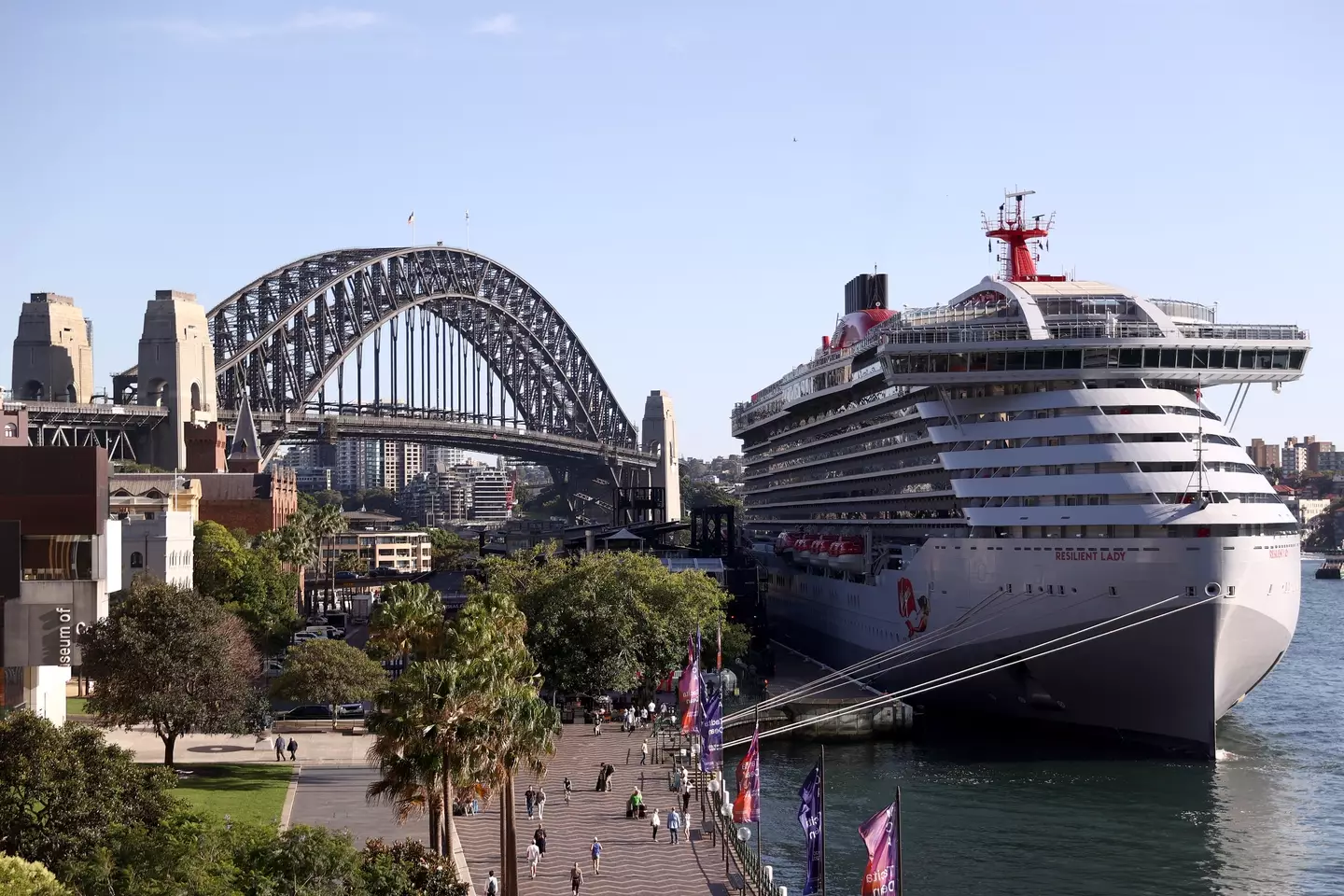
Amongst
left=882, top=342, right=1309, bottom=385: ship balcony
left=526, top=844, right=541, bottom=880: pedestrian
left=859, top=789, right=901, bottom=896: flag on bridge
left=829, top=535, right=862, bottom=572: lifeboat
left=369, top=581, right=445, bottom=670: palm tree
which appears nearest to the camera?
left=859, top=789, right=901, bottom=896: flag on bridge

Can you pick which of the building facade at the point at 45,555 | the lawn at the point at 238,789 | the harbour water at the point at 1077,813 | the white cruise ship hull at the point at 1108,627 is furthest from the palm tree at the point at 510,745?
the white cruise ship hull at the point at 1108,627

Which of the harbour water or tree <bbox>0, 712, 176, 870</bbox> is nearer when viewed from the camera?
tree <bbox>0, 712, 176, 870</bbox>

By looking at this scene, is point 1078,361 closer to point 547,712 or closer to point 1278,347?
point 1278,347

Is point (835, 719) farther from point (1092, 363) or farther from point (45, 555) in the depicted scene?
point (45, 555)

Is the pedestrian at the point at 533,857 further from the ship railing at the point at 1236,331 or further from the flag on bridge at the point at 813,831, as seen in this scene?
the ship railing at the point at 1236,331

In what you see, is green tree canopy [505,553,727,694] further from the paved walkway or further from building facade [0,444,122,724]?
building facade [0,444,122,724]


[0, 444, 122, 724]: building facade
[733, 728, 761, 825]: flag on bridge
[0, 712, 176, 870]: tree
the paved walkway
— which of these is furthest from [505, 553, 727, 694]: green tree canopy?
[0, 712, 176, 870]: tree
